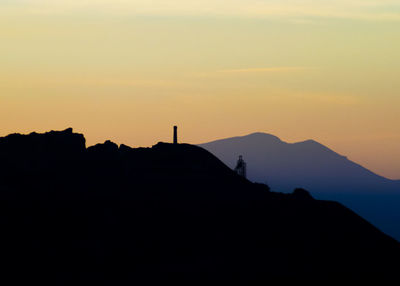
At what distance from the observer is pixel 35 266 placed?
321 ft

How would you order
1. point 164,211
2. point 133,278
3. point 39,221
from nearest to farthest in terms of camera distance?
point 133,278 < point 39,221 < point 164,211

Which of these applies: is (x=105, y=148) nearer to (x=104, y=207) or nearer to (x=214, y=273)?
(x=104, y=207)

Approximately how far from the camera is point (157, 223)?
110125 mm

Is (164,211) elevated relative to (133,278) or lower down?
elevated

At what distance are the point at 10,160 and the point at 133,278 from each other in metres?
24.4

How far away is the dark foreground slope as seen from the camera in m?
101

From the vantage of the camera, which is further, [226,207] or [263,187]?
[263,187]

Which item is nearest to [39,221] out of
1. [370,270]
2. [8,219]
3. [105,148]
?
[8,219]

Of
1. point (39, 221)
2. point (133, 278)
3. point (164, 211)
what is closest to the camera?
point (133, 278)

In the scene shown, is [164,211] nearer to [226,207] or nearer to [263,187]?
[226,207]

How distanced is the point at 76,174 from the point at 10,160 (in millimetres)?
7576

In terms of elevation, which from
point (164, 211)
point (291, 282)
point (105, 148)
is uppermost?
point (105, 148)

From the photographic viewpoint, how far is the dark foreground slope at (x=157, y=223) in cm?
10056

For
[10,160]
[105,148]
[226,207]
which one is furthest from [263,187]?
[10,160]
